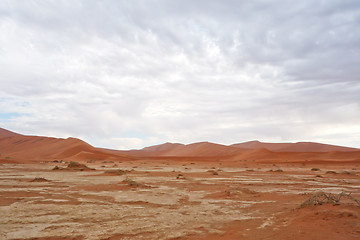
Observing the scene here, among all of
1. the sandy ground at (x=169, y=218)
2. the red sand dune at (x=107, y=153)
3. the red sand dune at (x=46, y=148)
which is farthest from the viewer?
the red sand dune at (x=46, y=148)

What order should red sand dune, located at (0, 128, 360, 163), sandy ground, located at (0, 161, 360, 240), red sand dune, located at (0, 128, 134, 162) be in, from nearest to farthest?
sandy ground, located at (0, 161, 360, 240) < red sand dune, located at (0, 128, 360, 163) < red sand dune, located at (0, 128, 134, 162)

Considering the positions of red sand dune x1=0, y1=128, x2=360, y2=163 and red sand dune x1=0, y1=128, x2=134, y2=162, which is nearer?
red sand dune x1=0, y1=128, x2=360, y2=163

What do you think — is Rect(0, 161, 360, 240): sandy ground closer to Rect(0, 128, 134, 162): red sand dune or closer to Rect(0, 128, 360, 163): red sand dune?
Rect(0, 128, 360, 163): red sand dune

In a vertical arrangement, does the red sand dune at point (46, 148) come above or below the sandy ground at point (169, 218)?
above

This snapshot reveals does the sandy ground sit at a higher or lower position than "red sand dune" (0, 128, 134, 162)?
lower

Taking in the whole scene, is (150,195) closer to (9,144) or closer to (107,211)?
(107,211)

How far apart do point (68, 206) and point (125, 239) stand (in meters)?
4.25

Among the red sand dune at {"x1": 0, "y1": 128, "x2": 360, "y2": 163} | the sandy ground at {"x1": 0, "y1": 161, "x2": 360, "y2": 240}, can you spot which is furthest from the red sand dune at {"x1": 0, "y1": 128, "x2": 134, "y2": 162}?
the sandy ground at {"x1": 0, "y1": 161, "x2": 360, "y2": 240}

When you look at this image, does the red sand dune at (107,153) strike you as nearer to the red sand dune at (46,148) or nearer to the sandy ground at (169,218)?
the red sand dune at (46,148)

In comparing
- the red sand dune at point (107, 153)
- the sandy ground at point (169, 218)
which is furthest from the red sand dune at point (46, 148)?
the sandy ground at point (169, 218)

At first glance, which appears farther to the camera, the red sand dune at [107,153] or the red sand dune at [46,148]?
the red sand dune at [46,148]

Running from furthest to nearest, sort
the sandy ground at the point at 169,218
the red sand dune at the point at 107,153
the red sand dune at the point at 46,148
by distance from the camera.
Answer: the red sand dune at the point at 46,148 < the red sand dune at the point at 107,153 < the sandy ground at the point at 169,218

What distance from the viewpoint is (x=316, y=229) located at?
617 centimetres

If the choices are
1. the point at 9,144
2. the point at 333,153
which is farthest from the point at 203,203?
the point at 9,144
